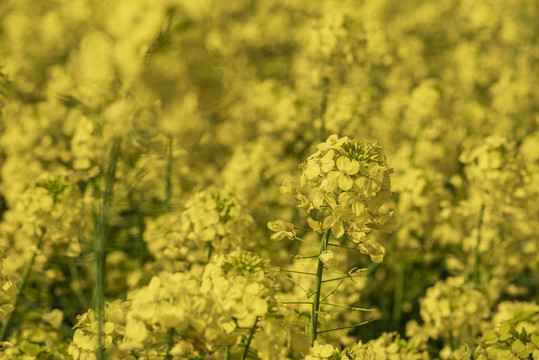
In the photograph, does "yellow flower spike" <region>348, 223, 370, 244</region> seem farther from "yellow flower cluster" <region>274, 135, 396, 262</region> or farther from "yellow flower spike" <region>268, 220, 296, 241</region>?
"yellow flower spike" <region>268, 220, 296, 241</region>

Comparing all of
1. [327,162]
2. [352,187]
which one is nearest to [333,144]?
[327,162]

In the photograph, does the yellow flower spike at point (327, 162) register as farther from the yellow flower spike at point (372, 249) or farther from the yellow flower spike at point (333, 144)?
the yellow flower spike at point (372, 249)

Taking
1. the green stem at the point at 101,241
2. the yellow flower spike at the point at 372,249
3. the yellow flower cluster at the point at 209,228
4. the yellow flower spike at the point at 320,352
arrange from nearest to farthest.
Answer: the green stem at the point at 101,241
the yellow flower spike at the point at 320,352
the yellow flower spike at the point at 372,249
the yellow flower cluster at the point at 209,228

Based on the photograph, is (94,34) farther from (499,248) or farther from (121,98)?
(499,248)

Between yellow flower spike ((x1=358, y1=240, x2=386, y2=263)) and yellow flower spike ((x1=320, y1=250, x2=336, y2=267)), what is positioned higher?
yellow flower spike ((x1=358, y1=240, x2=386, y2=263))

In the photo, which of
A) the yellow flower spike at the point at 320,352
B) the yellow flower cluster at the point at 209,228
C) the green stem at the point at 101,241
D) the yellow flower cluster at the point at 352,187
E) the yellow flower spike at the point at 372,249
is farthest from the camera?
the yellow flower cluster at the point at 209,228

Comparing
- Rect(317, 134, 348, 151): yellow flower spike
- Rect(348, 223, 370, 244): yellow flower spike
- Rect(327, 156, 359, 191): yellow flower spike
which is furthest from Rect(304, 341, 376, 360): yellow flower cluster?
Rect(317, 134, 348, 151): yellow flower spike

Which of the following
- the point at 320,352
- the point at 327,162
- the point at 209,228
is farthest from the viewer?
the point at 209,228

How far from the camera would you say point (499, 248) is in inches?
169

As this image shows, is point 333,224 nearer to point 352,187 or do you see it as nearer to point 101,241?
point 352,187

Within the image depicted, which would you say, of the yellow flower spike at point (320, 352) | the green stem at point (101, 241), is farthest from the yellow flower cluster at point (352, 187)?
the green stem at point (101, 241)

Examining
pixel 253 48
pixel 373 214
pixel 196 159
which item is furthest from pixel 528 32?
pixel 373 214

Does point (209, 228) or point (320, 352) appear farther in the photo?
point (209, 228)

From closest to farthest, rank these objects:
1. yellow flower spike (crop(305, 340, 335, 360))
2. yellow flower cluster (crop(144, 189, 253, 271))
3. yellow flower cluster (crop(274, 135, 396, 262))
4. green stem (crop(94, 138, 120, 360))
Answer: green stem (crop(94, 138, 120, 360)), yellow flower spike (crop(305, 340, 335, 360)), yellow flower cluster (crop(274, 135, 396, 262)), yellow flower cluster (crop(144, 189, 253, 271))
